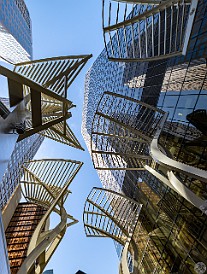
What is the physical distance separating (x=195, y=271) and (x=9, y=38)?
6230 cm

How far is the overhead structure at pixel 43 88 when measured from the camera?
6.95 metres

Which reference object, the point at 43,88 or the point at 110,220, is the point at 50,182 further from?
the point at 43,88

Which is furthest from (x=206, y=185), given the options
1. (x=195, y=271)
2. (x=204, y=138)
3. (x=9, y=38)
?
(x=9, y=38)

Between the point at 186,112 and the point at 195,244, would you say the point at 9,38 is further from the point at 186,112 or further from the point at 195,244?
the point at 195,244

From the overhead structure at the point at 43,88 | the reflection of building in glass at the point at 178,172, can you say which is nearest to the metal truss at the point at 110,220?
the reflection of building in glass at the point at 178,172

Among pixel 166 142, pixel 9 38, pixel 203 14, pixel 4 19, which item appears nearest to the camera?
pixel 203 14

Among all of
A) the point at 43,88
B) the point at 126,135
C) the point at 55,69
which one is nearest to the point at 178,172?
the point at 43,88

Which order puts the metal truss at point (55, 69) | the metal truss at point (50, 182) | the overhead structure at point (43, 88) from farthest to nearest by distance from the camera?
1. the metal truss at point (50, 182)
2. the metal truss at point (55, 69)
3. the overhead structure at point (43, 88)

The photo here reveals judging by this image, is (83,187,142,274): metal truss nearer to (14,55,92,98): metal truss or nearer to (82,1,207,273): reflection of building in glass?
(82,1,207,273): reflection of building in glass

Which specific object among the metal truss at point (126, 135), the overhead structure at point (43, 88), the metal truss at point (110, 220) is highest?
the overhead structure at point (43, 88)

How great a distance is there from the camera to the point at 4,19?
5253 centimetres

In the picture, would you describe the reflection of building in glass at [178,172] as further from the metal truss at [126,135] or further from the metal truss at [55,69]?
the metal truss at [55,69]

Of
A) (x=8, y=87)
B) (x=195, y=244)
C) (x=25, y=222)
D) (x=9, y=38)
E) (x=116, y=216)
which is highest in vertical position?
(x=9, y=38)

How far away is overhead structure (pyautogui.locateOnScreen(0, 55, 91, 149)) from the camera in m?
6.95
